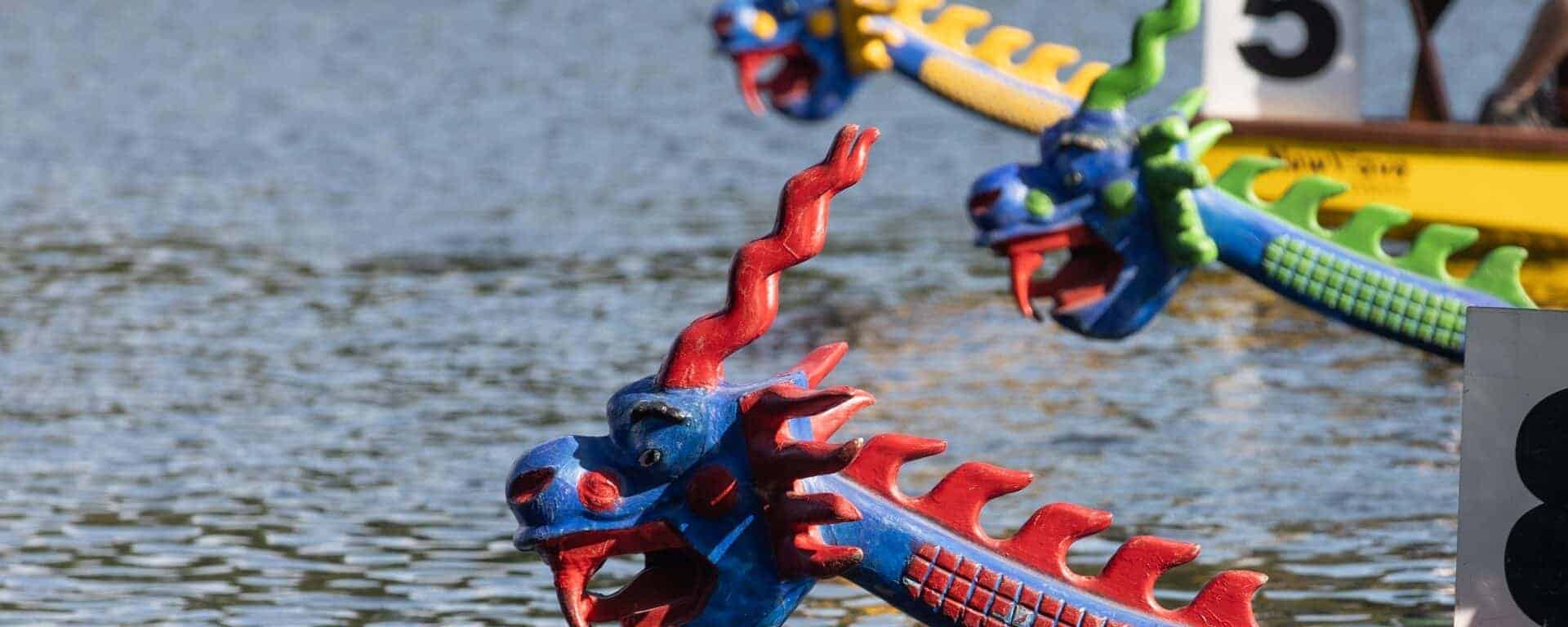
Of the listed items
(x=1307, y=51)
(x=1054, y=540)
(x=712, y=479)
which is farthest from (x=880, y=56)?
(x=712, y=479)

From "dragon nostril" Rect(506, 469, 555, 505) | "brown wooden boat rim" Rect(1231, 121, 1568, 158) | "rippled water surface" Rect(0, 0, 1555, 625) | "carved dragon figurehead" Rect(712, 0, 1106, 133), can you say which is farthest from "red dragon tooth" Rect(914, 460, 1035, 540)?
"carved dragon figurehead" Rect(712, 0, 1106, 133)

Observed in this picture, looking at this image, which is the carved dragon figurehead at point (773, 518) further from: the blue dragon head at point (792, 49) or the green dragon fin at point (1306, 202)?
the blue dragon head at point (792, 49)

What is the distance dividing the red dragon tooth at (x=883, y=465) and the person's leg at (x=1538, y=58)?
8.38 m

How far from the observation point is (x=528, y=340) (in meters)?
13.7

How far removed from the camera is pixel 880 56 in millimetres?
15398

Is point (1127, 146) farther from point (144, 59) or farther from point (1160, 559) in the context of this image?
point (144, 59)

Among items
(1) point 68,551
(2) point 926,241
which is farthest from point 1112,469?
(2) point 926,241

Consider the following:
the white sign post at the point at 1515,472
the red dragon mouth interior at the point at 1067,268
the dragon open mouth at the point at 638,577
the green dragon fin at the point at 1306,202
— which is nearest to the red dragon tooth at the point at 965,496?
the dragon open mouth at the point at 638,577

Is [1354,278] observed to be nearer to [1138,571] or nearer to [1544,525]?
[1544,525]

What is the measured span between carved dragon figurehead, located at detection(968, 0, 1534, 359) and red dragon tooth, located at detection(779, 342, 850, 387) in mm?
2851

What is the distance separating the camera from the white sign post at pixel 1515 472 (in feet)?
17.5

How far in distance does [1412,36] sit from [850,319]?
18.8m

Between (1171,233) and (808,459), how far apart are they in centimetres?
354

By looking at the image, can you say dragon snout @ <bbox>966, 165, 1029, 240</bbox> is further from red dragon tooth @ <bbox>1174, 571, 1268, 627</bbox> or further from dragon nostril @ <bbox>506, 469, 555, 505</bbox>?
dragon nostril @ <bbox>506, 469, 555, 505</bbox>
